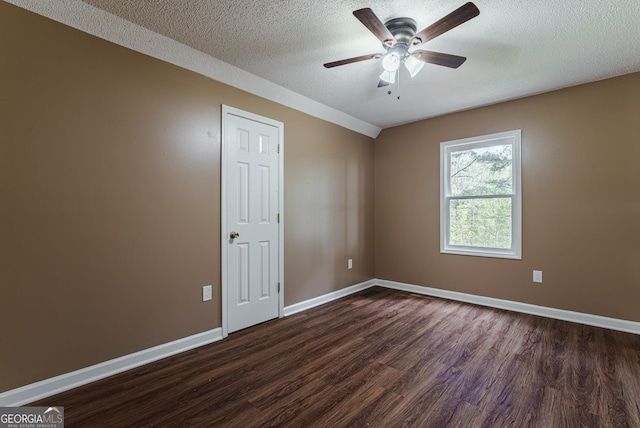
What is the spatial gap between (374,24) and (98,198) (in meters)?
2.17

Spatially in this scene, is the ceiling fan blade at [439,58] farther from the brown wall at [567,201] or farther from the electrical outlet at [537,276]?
the electrical outlet at [537,276]

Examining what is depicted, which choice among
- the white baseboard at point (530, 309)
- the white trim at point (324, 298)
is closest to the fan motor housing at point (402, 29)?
the white trim at point (324, 298)

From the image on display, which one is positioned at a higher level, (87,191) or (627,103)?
(627,103)

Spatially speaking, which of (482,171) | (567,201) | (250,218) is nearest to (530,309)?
(567,201)

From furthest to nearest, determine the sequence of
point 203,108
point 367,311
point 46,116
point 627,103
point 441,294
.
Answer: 1. point 441,294
2. point 367,311
3. point 627,103
4. point 203,108
5. point 46,116

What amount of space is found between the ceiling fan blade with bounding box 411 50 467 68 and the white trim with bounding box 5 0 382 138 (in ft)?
5.02

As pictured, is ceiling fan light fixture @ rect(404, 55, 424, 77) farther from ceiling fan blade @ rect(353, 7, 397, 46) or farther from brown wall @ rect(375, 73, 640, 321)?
brown wall @ rect(375, 73, 640, 321)

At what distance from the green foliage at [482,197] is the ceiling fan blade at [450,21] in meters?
2.29

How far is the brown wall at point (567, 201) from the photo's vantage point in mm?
2764

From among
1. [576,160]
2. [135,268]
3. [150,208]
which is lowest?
[135,268]

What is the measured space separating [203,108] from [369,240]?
3034mm

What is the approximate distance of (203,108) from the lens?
2531 millimetres

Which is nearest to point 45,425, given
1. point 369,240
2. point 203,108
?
point 203,108

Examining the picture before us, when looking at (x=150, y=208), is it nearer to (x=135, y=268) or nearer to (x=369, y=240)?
(x=135, y=268)
